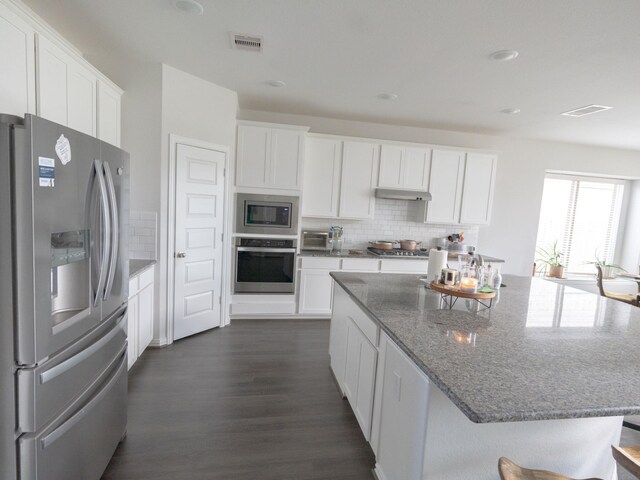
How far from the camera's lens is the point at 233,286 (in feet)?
13.6

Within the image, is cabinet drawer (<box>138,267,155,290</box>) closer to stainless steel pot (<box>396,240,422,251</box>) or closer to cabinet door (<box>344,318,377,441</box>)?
cabinet door (<box>344,318,377,441</box>)

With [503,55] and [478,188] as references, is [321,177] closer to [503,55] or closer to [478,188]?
[478,188]

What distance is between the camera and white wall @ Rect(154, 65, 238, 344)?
3178 millimetres

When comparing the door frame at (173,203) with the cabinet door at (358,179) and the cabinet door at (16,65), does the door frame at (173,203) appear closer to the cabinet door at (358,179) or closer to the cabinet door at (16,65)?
the cabinet door at (16,65)

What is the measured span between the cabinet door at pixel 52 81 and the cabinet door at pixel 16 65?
0.16 feet

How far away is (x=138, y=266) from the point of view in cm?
292

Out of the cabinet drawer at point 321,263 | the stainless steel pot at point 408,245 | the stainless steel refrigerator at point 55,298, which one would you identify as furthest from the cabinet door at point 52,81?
the stainless steel pot at point 408,245

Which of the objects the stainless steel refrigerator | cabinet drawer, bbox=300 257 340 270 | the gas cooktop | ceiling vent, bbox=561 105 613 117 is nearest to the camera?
the stainless steel refrigerator

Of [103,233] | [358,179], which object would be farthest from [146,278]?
[358,179]

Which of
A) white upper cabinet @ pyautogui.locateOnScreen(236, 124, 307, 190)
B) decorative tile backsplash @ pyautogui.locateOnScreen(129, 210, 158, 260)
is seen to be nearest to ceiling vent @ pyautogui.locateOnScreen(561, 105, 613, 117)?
white upper cabinet @ pyautogui.locateOnScreen(236, 124, 307, 190)

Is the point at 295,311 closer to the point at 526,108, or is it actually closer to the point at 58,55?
the point at 58,55

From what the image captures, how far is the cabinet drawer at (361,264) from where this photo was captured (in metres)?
4.36

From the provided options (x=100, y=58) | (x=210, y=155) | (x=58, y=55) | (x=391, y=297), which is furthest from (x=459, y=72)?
(x=100, y=58)

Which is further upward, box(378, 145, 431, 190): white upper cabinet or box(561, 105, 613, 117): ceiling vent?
box(561, 105, 613, 117): ceiling vent
